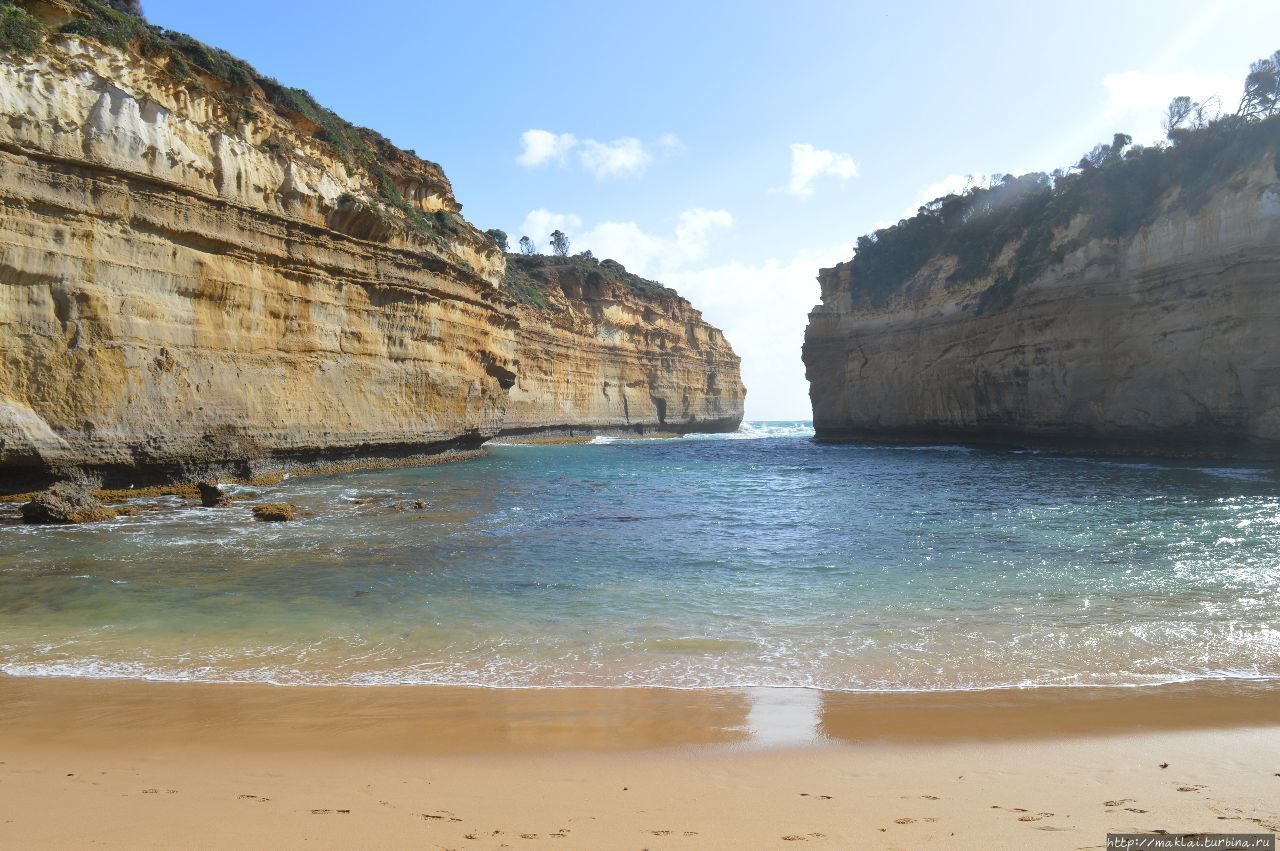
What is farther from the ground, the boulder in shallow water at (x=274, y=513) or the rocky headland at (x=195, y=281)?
the rocky headland at (x=195, y=281)

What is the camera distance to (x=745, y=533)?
1195cm

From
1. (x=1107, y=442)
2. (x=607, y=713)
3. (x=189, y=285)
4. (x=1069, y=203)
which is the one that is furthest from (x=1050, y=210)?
(x=607, y=713)

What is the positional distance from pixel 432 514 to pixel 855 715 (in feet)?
34.6

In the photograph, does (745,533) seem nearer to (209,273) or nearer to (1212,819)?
(1212,819)

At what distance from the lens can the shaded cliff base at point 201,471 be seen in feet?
44.1

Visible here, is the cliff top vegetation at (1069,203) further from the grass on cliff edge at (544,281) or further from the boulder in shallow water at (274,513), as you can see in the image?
the boulder in shallow water at (274,513)

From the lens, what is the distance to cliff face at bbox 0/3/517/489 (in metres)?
13.4

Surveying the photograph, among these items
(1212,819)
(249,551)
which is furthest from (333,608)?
(1212,819)

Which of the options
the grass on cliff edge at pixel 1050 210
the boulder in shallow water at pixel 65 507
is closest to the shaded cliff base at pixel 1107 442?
the grass on cliff edge at pixel 1050 210

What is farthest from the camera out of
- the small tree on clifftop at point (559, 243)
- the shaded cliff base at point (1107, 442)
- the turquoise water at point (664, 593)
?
the small tree on clifftop at point (559, 243)

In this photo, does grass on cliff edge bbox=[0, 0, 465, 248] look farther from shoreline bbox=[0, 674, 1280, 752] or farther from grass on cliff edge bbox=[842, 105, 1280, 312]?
grass on cliff edge bbox=[842, 105, 1280, 312]

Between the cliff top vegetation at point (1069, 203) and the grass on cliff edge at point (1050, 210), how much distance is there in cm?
5

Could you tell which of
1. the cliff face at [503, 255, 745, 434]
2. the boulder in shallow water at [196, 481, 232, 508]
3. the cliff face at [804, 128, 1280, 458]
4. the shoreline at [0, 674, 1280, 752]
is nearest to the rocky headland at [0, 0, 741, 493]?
the boulder in shallow water at [196, 481, 232, 508]

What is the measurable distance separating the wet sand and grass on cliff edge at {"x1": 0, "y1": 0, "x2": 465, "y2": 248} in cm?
Result: 1591
